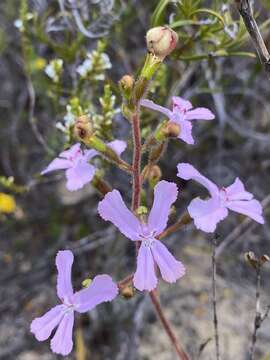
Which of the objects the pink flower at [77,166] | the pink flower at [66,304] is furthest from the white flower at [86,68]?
the pink flower at [66,304]

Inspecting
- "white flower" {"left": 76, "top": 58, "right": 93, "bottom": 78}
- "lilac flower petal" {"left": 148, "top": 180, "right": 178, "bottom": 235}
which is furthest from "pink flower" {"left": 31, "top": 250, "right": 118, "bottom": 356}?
"white flower" {"left": 76, "top": 58, "right": 93, "bottom": 78}

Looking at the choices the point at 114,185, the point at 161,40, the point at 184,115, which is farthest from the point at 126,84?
the point at 114,185

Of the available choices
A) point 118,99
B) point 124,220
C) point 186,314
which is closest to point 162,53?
point 124,220

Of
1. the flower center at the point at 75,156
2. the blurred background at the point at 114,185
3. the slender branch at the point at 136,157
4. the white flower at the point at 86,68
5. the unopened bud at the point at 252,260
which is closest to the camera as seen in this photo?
the slender branch at the point at 136,157

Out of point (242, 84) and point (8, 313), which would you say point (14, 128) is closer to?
point (8, 313)

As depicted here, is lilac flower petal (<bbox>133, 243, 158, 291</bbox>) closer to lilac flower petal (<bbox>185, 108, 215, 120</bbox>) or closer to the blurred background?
lilac flower petal (<bbox>185, 108, 215, 120</bbox>)

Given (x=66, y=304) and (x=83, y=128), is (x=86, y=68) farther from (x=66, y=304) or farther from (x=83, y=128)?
(x=66, y=304)

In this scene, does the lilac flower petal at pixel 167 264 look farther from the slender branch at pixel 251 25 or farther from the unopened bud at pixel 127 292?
the slender branch at pixel 251 25
